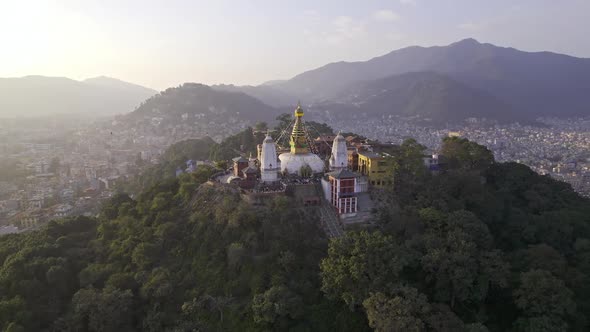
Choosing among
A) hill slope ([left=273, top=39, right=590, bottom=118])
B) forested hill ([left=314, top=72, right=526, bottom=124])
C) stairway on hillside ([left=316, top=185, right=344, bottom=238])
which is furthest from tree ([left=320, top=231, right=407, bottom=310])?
hill slope ([left=273, top=39, right=590, bottom=118])

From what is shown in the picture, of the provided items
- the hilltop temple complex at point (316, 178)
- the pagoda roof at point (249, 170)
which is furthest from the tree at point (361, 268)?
the pagoda roof at point (249, 170)

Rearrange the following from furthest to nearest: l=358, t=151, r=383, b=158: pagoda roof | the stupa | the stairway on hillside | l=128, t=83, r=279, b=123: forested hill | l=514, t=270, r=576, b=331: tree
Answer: l=128, t=83, r=279, b=123: forested hill → the stupa → l=358, t=151, r=383, b=158: pagoda roof → the stairway on hillside → l=514, t=270, r=576, b=331: tree

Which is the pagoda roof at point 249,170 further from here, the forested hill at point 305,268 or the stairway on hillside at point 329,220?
the stairway on hillside at point 329,220

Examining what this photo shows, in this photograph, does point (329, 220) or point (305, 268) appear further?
point (329, 220)

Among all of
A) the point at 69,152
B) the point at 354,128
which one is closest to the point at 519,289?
the point at 69,152

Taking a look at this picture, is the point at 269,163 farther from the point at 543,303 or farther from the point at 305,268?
the point at 543,303

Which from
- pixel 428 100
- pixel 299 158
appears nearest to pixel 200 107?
pixel 428 100

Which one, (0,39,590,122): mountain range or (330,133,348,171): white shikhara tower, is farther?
(0,39,590,122): mountain range

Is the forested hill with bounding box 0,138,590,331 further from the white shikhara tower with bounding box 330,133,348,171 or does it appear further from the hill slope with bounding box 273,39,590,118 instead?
the hill slope with bounding box 273,39,590,118
